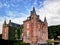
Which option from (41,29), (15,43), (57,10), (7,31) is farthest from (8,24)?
(57,10)

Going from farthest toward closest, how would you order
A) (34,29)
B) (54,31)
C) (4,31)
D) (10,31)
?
(4,31) < (10,31) < (54,31) < (34,29)

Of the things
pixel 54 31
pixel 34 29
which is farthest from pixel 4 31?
pixel 54 31

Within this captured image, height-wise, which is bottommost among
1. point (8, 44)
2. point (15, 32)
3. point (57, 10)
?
point (8, 44)

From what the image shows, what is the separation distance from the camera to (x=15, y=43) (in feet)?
58.6

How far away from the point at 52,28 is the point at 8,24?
27.0 feet

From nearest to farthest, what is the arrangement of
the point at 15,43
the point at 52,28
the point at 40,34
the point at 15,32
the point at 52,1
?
the point at 52,1 → the point at 15,43 → the point at 40,34 → the point at 52,28 → the point at 15,32

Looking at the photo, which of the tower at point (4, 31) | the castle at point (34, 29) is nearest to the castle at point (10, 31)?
the tower at point (4, 31)

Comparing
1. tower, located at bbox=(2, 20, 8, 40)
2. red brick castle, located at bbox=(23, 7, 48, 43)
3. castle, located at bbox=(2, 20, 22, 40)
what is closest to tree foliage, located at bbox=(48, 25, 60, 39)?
red brick castle, located at bbox=(23, 7, 48, 43)

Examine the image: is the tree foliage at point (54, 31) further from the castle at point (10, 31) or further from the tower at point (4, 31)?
the tower at point (4, 31)

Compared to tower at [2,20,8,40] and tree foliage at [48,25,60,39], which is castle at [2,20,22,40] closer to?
tower at [2,20,8,40]

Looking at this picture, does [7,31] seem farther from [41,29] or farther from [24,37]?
[41,29]

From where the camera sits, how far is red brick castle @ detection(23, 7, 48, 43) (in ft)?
73.7

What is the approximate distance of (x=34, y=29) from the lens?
73.8ft

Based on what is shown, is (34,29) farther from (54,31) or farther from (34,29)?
(54,31)
